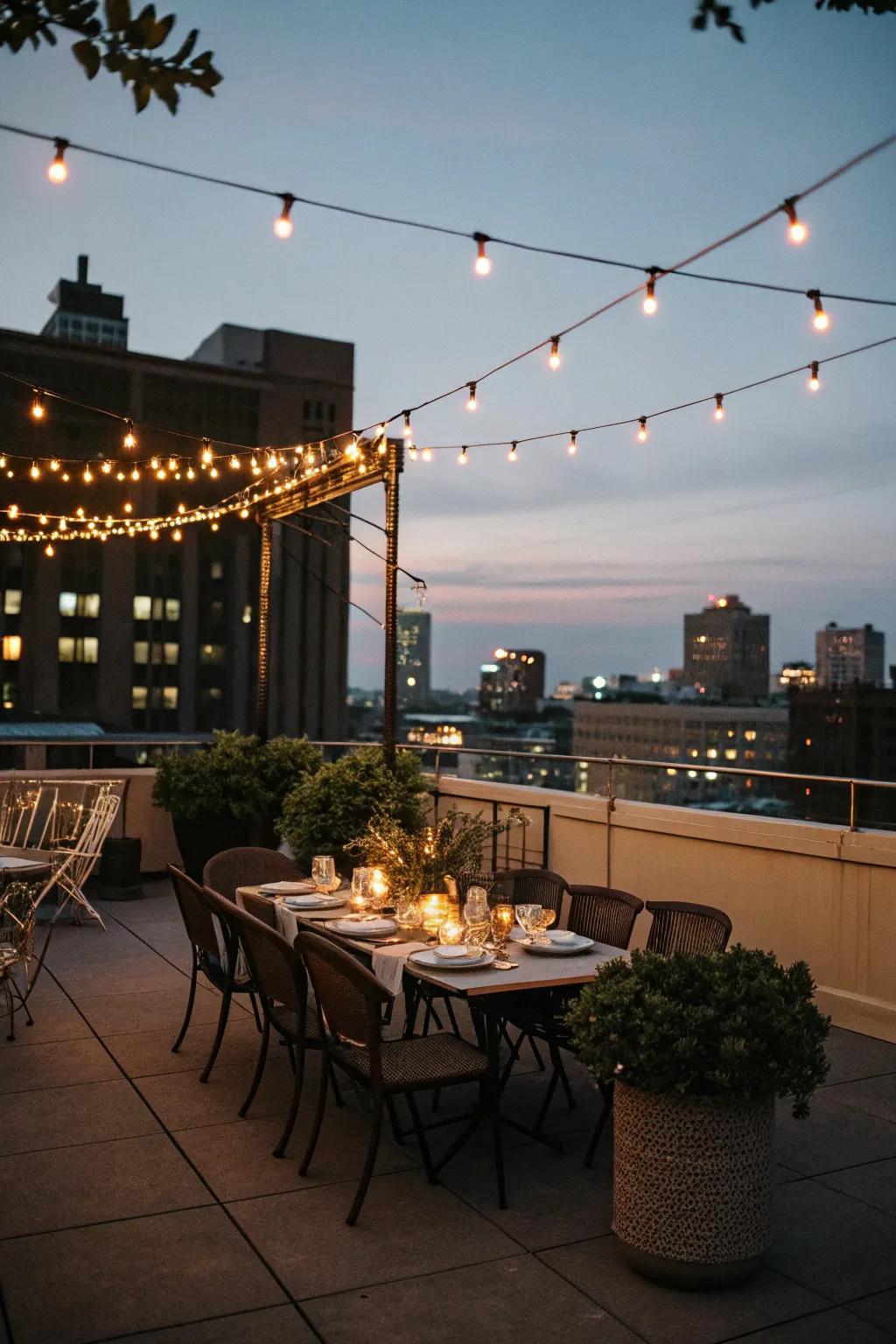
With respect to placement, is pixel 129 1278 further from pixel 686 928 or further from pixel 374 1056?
pixel 686 928

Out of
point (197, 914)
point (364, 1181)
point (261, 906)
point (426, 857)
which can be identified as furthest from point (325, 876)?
point (364, 1181)

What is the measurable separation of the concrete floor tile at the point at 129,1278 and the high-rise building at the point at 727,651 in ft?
205

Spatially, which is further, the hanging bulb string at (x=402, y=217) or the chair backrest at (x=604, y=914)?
the chair backrest at (x=604, y=914)

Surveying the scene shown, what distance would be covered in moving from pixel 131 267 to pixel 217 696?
26.8 meters

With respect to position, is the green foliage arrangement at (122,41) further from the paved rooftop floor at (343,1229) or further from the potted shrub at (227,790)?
the potted shrub at (227,790)

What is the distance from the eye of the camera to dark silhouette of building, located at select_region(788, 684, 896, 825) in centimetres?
4453

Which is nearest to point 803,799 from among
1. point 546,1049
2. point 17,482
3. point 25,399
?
point 546,1049

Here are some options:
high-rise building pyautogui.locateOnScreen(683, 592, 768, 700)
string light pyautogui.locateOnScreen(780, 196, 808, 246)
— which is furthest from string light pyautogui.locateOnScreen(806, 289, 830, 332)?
high-rise building pyautogui.locateOnScreen(683, 592, 768, 700)

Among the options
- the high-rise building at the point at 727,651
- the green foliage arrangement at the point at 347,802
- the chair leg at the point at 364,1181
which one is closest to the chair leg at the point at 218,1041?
the chair leg at the point at 364,1181

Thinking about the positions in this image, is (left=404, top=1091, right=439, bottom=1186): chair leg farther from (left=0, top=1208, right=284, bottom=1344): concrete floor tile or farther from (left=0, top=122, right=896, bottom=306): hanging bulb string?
(left=0, top=122, right=896, bottom=306): hanging bulb string

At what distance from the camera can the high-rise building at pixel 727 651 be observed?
65438 millimetres

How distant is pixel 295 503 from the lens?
9023 millimetres

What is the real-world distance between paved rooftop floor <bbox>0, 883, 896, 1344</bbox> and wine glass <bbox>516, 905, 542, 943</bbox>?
81cm

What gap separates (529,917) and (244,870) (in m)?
2.16
